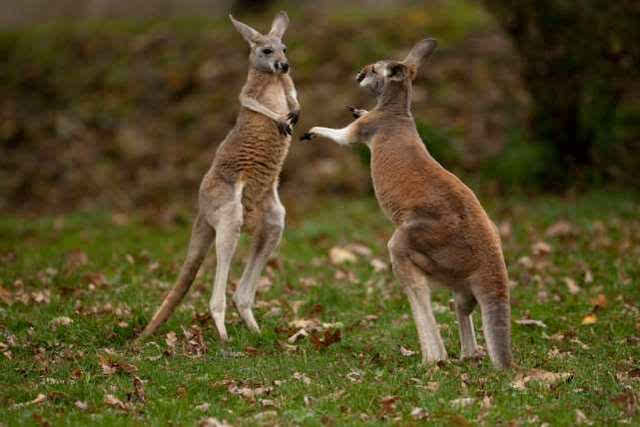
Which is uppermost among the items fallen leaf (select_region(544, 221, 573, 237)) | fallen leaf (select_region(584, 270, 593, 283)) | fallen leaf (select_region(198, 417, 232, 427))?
fallen leaf (select_region(544, 221, 573, 237))

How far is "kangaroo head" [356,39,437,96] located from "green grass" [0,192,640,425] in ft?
6.59

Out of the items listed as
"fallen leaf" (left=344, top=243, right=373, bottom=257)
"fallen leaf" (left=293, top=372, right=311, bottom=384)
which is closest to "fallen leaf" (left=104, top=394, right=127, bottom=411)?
"fallen leaf" (left=293, top=372, right=311, bottom=384)

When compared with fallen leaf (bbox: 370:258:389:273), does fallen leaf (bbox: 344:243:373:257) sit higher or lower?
higher

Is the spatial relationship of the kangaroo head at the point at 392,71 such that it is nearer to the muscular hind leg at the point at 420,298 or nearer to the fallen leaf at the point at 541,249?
the muscular hind leg at the point at 420,298

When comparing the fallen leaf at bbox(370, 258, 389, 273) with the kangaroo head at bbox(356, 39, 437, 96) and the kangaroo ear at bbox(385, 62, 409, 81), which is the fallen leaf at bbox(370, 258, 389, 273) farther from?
the kangaroo ear at bbox(385, 62, 409, 81)

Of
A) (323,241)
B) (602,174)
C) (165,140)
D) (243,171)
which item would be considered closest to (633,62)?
(602,174)

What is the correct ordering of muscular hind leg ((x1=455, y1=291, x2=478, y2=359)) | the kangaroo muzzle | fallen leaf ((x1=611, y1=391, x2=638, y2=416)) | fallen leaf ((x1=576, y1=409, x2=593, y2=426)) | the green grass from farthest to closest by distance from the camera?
the kangaroo muzzle
muscular hind leg ((x1=455, y1=291, x2=478, y2=359))
the green grass
fallen leaf ((x1=611, y1=391, x2=638, y2=416))
fallen leaf ((x1=576, y1=409, x2=593, y2=426))

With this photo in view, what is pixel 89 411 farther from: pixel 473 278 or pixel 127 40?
pixel 127 40

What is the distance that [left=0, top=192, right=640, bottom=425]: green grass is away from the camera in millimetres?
5785

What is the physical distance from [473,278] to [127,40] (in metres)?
14.9

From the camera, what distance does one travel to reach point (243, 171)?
26.0 ft

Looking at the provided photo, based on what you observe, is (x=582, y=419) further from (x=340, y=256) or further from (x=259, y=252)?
(x=340, y=256)

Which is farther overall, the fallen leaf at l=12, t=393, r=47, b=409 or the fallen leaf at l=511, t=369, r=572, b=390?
the fallen leaf at l=511, t=369, r=572, b=390

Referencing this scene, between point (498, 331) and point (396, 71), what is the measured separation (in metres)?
2.39
